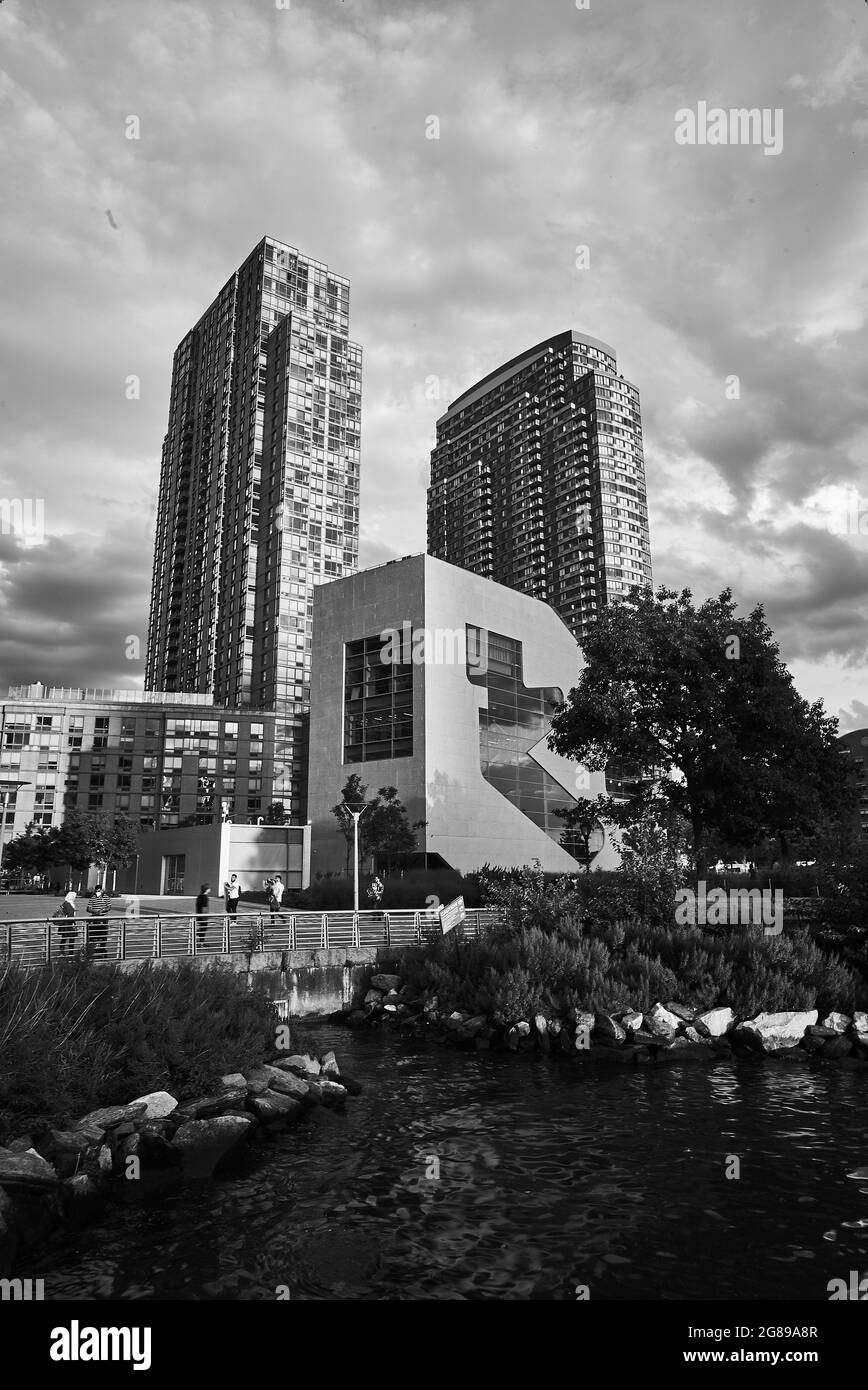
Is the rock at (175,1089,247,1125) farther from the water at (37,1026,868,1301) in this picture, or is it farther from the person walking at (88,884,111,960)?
the person walking at (88,884,111,960)

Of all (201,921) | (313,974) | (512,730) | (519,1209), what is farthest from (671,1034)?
(512,730)

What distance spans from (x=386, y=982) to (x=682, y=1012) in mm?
9390

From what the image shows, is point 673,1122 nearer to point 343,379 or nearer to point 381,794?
point 381,794

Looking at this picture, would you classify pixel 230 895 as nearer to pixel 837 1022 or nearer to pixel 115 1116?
pixel 115 1116

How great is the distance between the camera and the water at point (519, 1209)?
7965 mm

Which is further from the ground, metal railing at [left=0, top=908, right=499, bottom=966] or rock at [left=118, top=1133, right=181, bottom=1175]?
metal railing at [left=0, top=908, right=499, bottom=966]

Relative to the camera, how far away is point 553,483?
15038cm

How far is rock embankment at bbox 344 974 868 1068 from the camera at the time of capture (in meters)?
19.0

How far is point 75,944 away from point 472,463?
160118 mm

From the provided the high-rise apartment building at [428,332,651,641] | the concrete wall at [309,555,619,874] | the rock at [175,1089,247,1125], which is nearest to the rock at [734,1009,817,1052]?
the rock at [175,1089,247,1125]

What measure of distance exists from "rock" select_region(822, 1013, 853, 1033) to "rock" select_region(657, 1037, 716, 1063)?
3.30m

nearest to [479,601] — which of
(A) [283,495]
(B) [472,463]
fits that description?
(A) [283,495]

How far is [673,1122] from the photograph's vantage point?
13.5 meters

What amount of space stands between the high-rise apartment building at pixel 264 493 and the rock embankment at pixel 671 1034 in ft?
381
